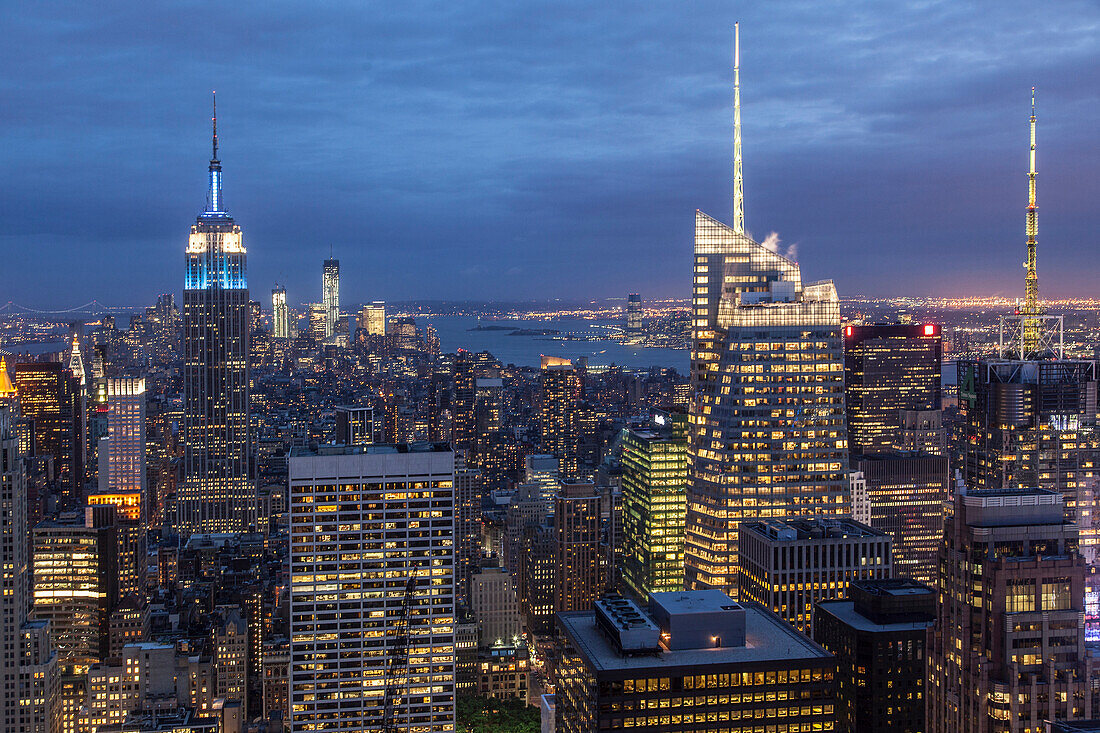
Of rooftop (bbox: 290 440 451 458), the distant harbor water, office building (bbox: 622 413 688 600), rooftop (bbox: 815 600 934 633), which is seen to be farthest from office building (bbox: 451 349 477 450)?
rooftop (bbox: 815 600 934 633)

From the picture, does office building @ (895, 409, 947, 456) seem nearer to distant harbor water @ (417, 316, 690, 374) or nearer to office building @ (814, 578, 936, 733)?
distant harbor water @ (417, 316, 690, 374)

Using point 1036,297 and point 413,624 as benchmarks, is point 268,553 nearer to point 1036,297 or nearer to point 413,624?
point 413,624

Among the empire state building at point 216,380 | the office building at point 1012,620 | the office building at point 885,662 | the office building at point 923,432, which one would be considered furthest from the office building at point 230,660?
the office building at point 923,432

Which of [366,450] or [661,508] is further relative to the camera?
[661,508]

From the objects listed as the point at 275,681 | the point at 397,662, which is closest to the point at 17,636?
the point at 275,681

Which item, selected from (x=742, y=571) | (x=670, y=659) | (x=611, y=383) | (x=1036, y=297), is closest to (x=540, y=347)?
(x=611, y=383)

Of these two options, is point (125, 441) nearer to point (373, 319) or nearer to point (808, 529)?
point (373, 319)
